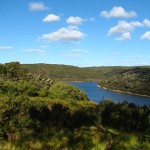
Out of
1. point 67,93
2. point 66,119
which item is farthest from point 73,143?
point 67,93

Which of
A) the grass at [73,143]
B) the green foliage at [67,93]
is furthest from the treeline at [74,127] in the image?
the green foliage at [67,93]

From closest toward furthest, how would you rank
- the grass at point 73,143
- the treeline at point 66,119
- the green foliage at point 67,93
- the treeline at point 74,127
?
the grass at point 73,143 < the treeline at point 74,127 < the treeline at point 66,119 < the green foliage at point 67,93

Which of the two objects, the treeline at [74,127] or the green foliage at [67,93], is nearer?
the treeline at [74,127]

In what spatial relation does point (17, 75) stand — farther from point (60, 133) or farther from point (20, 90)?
point (60, 133)

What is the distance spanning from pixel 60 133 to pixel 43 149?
129 centimetres

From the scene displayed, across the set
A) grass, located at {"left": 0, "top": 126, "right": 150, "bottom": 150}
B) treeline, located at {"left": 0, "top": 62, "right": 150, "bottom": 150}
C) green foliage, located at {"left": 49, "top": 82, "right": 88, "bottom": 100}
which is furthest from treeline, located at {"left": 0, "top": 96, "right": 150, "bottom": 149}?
green foliage, located at {"left": 49, "top": 82, "right": 88, "bottom": 100}

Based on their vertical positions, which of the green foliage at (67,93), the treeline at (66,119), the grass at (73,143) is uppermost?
the grass at (73,143)

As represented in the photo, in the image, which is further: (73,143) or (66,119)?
(66,119)

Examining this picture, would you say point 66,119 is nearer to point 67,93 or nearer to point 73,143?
point 73,143

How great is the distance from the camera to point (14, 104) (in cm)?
2095

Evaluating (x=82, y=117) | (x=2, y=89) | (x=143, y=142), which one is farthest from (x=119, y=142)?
(x=2, y=89)

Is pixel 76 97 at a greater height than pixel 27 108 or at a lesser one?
lesser

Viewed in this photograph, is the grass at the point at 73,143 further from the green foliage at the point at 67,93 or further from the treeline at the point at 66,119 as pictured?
the green foliage at the point at 67,93

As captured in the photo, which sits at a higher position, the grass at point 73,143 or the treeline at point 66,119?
the grass at point 73,143
